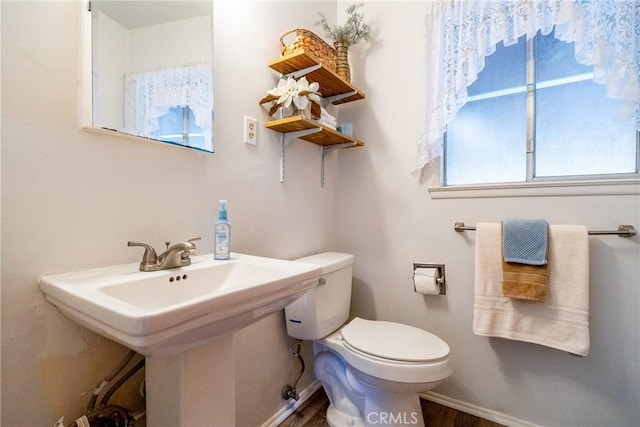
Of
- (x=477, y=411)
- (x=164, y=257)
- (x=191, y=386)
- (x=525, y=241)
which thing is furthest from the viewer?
(x=477, y=411)

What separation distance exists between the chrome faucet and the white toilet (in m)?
0.59

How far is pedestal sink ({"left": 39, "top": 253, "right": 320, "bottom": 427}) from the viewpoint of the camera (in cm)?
48

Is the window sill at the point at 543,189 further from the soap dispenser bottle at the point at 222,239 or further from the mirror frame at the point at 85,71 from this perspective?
the mirror frame at the point at 85,71

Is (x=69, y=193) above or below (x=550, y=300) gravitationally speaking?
above

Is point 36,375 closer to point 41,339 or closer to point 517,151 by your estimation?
point 41,339

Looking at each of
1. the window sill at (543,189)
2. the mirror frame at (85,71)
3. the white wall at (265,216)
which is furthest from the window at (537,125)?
the mirror frame at (85,71)

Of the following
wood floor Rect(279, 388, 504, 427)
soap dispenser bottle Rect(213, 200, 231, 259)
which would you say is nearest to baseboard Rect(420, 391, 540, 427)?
wood floor Rect(279, 388, 504, 427)

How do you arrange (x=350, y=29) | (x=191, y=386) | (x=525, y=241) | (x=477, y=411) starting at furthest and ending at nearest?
1. (x=350, y=29)
2. (x=477, y=411)
3. (x=525, y=241)
4. (x=191, y=386)

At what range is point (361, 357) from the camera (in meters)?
1.12

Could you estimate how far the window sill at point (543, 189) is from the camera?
1121 millimetres

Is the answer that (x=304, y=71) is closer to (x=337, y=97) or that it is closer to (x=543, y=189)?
(x=337, y=97)

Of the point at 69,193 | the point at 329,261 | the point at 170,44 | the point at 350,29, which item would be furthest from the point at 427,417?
the point at 350,29

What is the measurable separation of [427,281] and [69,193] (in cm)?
143

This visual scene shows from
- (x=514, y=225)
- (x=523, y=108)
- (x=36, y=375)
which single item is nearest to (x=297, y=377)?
(x=36, y=375)
